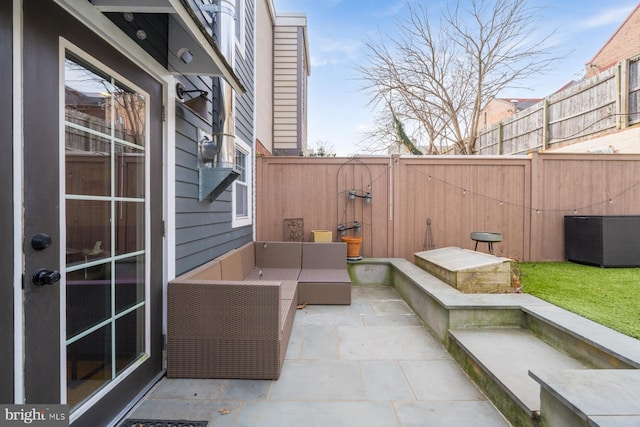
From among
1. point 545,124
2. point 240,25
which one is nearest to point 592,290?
point 240,25

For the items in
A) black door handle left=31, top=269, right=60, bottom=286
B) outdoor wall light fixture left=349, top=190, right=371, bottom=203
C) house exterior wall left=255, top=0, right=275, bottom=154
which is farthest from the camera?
house exterior wall left=255, top=0, right=275, bottom=154

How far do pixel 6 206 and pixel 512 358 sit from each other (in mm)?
3008

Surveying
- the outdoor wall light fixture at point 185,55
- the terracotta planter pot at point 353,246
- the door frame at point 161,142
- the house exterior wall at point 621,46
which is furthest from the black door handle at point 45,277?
the house exterior wall at point 621,46

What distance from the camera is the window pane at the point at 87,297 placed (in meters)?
1.54

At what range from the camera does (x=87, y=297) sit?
165 centimetres

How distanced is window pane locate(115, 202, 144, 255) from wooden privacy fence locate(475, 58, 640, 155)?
27.2 ft

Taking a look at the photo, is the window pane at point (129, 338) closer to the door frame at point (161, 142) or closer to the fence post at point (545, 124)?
the door frame at point (161, 142)

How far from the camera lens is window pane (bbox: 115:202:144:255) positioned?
189 centimetres

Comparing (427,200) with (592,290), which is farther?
(427,200)

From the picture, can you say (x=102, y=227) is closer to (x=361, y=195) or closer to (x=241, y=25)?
(x=241, y=25)

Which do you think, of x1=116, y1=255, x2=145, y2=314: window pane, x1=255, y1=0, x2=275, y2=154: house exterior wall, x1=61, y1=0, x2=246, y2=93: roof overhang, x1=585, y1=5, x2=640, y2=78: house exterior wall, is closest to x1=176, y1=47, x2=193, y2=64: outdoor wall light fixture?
x1=61, y1=0, x2=246, y2=93: roof overhang

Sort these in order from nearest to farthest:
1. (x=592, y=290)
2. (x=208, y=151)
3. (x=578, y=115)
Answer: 1. (x=208, y=151)
2. (x=592, y=290)
3. (x=578, y=115)

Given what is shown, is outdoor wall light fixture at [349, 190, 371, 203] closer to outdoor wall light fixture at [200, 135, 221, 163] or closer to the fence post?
outdoor wall light fixture at [200, 135, 221, 163]

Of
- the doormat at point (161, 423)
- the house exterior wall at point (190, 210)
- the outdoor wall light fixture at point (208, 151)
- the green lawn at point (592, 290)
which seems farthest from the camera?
the outdoor wall light fixture at point (208, 151)
